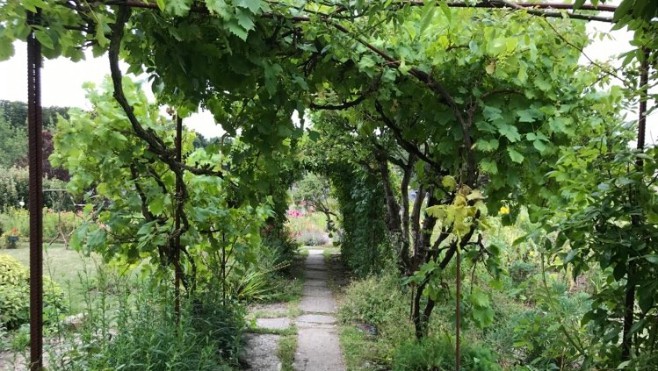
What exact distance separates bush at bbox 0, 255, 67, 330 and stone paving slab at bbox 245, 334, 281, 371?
1.69 meters

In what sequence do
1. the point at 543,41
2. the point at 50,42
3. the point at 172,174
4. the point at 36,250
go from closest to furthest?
the point at 50,42 → the point at 36,250 → the point at 543,41 → the point at 172,174

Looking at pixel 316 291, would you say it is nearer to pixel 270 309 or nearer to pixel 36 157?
pixel 270 309

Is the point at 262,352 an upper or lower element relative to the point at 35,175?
lower

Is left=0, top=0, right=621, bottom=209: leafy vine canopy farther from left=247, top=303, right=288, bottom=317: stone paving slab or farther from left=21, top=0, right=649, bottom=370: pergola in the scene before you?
left=247, top=303, right=288, bottom=317: stone paving slab

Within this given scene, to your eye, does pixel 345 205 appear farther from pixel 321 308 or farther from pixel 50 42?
pixel 50 42

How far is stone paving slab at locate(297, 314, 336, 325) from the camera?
5078 millimetres

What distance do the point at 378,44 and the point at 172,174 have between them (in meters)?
1.76

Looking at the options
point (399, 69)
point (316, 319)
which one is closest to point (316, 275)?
point (316, 319)

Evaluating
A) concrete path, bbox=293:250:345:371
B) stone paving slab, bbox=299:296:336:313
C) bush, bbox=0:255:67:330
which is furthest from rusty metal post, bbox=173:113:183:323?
stone paving slab, bbox=299:296:336:313

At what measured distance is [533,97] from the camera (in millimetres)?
2250

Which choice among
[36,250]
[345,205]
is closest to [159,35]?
[36,250]

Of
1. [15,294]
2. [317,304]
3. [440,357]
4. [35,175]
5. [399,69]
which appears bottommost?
[317,304]

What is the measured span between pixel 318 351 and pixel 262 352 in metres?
0.51

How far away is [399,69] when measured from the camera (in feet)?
6.95
